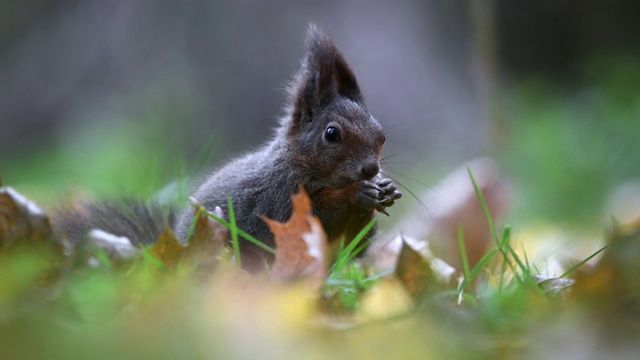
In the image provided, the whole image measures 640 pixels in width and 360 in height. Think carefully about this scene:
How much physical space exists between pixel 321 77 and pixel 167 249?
1.01 meters

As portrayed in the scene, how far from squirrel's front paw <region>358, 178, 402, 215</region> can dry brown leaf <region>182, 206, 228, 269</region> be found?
634 millimetres

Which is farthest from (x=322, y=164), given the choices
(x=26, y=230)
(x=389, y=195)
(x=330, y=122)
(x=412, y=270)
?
(x=26, y=230)

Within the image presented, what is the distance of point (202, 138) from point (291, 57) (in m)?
0.94

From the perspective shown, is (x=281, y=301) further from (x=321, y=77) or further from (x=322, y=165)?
(x=321, y=77)

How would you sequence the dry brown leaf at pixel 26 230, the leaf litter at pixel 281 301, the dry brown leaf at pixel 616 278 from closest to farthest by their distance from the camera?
the leaf litter at pixel 281 301, the dry brown leaf at pixel 616 278, the dry brown leaf at pixel 26 230

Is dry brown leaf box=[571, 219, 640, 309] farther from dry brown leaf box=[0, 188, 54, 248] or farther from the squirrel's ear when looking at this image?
the squirrel's ear

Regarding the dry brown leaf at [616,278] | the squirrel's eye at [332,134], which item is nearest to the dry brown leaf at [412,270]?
the dry brown leaf at [616,278]

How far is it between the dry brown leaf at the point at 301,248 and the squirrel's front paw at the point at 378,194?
→ 678 mm

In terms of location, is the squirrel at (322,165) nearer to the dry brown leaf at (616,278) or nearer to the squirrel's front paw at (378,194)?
the squirrel's front paw at (378,194)

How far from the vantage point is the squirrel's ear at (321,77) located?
2609mm

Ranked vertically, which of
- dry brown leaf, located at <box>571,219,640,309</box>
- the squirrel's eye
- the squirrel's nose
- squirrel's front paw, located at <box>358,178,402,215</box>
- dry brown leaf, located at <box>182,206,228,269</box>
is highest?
the squirrel's eye

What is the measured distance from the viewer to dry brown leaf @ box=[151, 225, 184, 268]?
177cm

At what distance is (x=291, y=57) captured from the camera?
21.4 ft

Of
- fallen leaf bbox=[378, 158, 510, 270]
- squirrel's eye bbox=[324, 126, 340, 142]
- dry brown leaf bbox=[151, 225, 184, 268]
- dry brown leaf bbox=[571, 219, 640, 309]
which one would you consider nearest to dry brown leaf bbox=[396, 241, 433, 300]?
dry brown leaf bbox=[571, 219, 640, 309]
